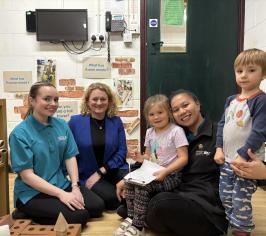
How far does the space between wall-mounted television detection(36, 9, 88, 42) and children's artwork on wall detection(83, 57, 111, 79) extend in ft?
0.80

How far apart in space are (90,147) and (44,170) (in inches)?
16.6

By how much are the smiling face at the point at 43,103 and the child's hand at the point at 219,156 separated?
1.03 m

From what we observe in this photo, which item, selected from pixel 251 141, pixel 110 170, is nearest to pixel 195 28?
pixel 110 170

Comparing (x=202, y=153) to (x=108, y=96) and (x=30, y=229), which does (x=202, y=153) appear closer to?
(x=108, y=96)

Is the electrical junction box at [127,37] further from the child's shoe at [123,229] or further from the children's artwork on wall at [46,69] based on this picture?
the child's shoe at [123,229]

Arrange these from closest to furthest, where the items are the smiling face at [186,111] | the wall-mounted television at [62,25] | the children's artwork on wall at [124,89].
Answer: the smiling face at [186,111], the wall-mounted television at [62,25], the children's artwork on wall at [124,89]

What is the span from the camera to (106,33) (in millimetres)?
3291

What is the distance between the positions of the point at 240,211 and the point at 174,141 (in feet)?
1.76

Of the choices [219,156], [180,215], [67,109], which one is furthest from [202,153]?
[67,109]

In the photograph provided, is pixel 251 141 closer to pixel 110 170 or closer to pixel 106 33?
pixel 110 170

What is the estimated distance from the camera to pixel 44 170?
192 cm

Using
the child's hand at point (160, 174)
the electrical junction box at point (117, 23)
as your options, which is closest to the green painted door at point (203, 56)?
the electrical junction box at point (117, 23)

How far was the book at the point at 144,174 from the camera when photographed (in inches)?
68.3

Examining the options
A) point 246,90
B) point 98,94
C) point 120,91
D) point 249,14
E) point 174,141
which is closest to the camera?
point 246,90
